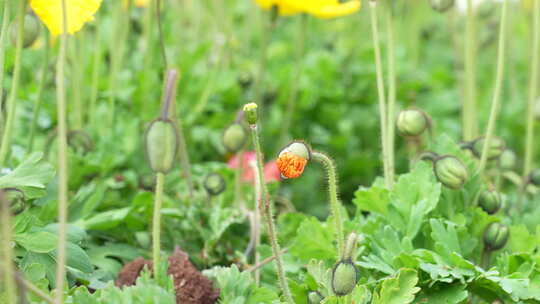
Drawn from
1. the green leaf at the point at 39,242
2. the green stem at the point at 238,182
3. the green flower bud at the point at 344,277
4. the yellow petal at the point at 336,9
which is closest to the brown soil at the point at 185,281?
the green leaf at the point at 39,242

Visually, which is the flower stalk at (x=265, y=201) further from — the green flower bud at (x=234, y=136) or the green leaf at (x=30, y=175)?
the green flower bud at (x=234, y=136)

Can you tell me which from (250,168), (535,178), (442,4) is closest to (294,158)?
(442,4)

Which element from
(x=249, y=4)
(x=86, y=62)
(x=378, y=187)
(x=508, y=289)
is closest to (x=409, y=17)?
(x=249, y=4)

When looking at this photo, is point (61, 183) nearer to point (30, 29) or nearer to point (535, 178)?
point (30, 29)

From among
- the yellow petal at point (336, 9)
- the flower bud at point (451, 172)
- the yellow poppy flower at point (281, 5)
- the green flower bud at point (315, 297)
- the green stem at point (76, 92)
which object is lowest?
the green flower bud at point (315, 297)

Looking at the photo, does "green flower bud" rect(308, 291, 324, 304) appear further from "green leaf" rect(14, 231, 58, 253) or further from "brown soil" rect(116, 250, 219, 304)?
"green leaf" rect(14, 231, 58, 253)

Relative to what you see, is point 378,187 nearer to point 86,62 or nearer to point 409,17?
point 86,62

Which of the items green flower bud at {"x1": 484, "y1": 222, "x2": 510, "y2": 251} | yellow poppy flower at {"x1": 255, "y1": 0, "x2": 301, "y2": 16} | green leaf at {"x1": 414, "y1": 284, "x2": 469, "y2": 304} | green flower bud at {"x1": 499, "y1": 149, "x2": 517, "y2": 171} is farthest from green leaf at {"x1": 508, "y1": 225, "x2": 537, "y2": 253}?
yellow poppy flower at {"x1": 255, "y1": 0, "x2": 301, "y2": 16}
